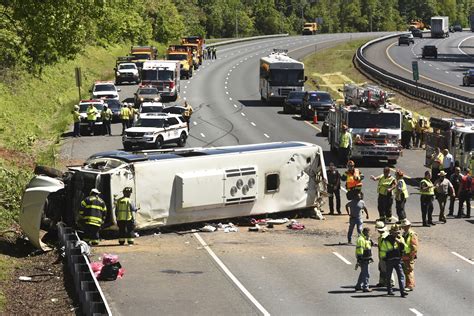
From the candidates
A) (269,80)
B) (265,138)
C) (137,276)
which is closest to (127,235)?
(137,276)

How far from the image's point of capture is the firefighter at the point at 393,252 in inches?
853

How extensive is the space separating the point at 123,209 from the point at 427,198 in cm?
882

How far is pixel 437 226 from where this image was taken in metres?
30.2

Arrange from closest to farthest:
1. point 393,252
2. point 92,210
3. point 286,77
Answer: point 393,252
point 92,210
point 286,77

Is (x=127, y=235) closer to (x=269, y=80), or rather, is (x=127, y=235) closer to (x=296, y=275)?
(x=296, y=275)

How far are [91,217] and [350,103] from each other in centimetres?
2030

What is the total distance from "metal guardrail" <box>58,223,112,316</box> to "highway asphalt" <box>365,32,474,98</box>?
51.1 metres

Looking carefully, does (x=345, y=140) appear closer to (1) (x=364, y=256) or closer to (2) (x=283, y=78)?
(1) (x=364, y=256)

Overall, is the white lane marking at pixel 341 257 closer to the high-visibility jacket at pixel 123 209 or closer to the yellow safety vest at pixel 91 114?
the high-visibility jacket at pixel 123 209

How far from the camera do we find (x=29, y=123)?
2103 inches

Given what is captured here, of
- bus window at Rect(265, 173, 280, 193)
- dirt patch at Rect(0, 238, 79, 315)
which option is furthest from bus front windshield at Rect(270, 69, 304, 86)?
dirt patch at Rect(0, 238, 79, 315)

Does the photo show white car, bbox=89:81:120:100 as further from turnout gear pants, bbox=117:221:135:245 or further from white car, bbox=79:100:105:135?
turnout gear pants, bbox=117:221:135:245

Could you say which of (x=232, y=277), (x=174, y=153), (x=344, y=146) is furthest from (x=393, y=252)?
(x=344, y=146)

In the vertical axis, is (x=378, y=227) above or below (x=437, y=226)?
above
